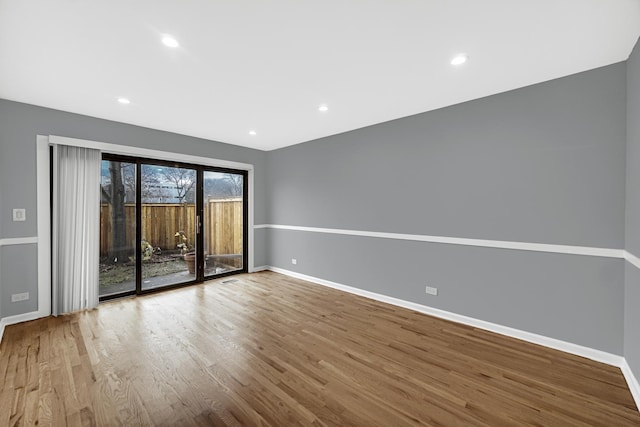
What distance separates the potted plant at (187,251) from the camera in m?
4.49

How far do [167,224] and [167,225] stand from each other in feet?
0.06

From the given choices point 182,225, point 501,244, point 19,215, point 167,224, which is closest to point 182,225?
point 182,225

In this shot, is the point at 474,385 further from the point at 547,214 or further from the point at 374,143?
the point at 374,143

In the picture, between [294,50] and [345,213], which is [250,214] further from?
[294,50]

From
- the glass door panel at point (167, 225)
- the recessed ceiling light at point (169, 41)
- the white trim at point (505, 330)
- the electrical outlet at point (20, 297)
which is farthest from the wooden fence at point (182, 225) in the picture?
the recessed ceiling light at point (169, 41)

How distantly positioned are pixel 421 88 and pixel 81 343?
14.2 feet

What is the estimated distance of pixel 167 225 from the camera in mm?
4312

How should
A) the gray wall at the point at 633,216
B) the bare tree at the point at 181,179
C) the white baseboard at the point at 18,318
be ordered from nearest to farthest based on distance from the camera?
the gray wall at the point at 633,216
the white baseboard at the point at 18,318
the bare tree at the point at 181,179

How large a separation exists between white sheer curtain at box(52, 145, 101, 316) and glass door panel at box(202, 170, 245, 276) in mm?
1561

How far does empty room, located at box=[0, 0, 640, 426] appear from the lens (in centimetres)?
176

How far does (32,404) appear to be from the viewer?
1782mm

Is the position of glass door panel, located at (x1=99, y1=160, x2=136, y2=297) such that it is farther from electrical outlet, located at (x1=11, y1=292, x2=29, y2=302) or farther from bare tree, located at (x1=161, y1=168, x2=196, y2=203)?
electrical outlet, located at (x1=11, y1=292, x2=29, y2=302)

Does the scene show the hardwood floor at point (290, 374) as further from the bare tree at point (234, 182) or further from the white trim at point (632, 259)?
the bare tree at point (234, 182)

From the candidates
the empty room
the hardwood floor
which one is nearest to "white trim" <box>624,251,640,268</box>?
the empty room
